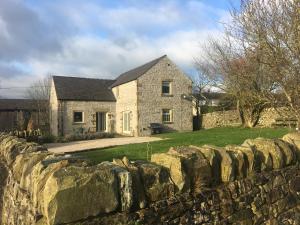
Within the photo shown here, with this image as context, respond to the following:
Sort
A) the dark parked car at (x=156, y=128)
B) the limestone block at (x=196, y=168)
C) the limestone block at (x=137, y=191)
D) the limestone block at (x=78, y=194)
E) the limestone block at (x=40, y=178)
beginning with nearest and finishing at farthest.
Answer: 1. the limestone block at (x=78, y=194)
2. the limestone block at (x=40, y=178)
3. the limestone block at (x=137, y=191)
4. the limestone block at (x=196, y=168)
5. the dark parked car at (x=156, y=128)

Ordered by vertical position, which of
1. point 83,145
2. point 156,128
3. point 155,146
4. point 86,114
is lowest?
point 83,145

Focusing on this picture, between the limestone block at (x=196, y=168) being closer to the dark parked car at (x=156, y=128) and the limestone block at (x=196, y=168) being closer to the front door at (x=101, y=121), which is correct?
the dark parked car at (x=156, y=128)

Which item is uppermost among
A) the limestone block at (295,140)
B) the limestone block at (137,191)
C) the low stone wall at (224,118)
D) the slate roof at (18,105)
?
the slate roof at (18,105)

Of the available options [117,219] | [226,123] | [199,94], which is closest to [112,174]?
[117,219]

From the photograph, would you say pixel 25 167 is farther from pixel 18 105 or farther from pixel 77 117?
pixel 18 105

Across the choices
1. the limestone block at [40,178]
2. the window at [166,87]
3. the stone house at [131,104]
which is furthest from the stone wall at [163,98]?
the limestone block at [40,178]

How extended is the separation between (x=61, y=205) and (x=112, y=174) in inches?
19.3

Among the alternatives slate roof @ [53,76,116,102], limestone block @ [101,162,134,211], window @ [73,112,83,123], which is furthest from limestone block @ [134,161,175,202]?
window @ [73,112,83,123]

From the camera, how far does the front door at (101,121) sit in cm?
3246

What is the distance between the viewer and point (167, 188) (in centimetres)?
320

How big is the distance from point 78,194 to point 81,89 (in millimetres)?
30617

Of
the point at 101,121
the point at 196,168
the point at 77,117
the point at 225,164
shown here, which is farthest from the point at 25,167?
the point at 101,121

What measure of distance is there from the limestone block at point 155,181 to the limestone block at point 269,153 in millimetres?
1694

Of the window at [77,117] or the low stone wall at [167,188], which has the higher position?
the window at [77,117]
